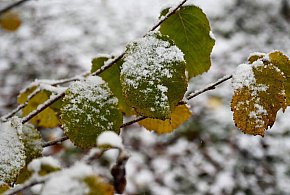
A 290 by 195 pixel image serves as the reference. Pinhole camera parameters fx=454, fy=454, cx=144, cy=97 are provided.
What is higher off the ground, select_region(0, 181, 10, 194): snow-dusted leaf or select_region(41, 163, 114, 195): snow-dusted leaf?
select_region(0, 181, 10, 194): snow-dusted leaf

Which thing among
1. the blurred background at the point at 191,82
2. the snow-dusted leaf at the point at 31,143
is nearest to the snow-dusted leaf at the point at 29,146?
the snow-dusted leaf at the point at 31,143

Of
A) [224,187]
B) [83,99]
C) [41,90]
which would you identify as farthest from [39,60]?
[83,99]

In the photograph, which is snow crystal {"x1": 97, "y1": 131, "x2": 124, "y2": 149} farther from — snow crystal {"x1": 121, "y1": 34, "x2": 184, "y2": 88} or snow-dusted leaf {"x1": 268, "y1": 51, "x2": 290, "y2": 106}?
snow-dusted leaf {"x1": 268, "y1": 51, "x2": 290, "y2": 106}

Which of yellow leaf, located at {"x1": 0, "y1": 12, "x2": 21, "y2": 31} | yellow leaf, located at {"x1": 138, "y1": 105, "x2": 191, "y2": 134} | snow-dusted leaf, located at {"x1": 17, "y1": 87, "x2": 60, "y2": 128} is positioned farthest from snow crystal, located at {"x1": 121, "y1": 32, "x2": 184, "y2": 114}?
yellow leaf, located at {"x1": 0, "y1": 12, "x2": 21, "y2": 31}

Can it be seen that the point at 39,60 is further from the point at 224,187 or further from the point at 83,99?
the point at 83,99

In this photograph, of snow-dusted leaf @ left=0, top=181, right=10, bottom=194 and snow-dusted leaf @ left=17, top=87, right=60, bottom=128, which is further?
snow-dusted leaf @ left=17, top=87, right=60, bottom=128

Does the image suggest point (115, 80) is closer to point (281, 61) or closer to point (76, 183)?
point (281, 61)

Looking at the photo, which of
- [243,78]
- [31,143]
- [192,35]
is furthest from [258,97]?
[31,143]
